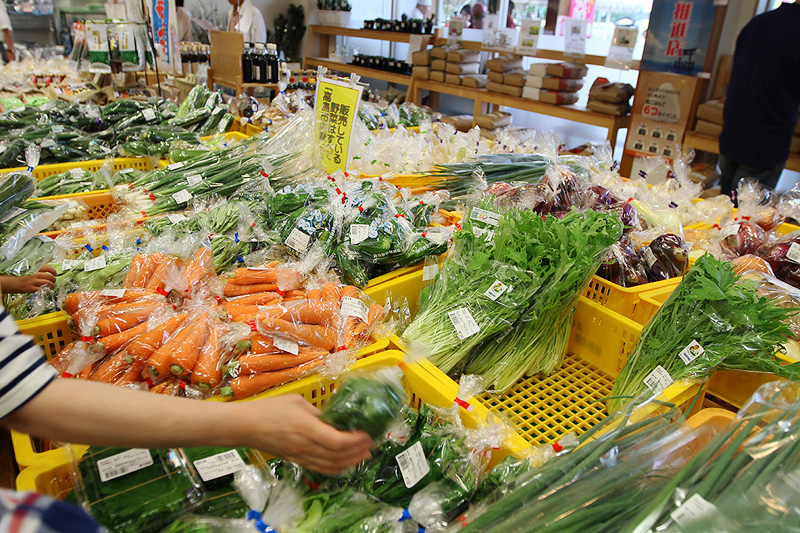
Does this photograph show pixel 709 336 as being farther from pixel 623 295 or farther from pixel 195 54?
pixel 195 54

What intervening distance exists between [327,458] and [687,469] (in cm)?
62

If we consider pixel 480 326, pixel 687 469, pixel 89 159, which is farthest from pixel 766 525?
pixel 89 159

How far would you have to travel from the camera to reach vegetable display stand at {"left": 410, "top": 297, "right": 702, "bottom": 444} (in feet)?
4.73

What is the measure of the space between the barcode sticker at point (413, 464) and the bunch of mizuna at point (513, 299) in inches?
17.3

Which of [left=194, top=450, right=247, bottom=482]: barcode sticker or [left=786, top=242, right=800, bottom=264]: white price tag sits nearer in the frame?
[left=194, top=450, right=247, bottom=482]: barcode sticker

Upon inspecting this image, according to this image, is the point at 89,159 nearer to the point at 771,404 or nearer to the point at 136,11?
the point at 136,11

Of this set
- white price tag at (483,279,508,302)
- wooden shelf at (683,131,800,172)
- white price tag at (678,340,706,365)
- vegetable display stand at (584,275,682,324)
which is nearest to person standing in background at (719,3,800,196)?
wooden shelf at (683,131,800,172)

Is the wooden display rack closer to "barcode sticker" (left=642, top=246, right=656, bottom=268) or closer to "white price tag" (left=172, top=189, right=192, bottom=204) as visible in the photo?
"white price tag" (left=172, top=189, right=192, bottom=204)

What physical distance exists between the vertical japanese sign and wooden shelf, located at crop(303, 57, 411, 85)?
3.78 meters

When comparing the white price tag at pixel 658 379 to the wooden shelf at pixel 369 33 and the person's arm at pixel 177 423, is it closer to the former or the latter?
the person's arm at pixel 177 423

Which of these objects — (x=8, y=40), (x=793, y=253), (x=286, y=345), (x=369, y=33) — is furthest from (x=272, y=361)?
(x=8, y=40)

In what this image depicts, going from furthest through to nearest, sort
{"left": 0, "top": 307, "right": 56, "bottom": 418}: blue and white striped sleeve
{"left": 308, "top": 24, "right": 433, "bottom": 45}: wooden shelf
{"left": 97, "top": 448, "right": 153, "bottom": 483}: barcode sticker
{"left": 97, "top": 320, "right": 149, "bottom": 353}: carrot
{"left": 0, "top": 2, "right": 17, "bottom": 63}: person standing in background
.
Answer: {"left": 0, "top": 2, "right": 17, "bottom": 63}: person standing in background
{"left": 308, "top": 24, "right": 433, "bottom": 45}: wooden shelf
{"left": 97, "top": 320, "right": 149, "bottom": 353}: carrot
{"left": 97, "top": 448, "right": 153, "bottom": 483}: barcode sticker
{"left": 0, "top": 307, "right": 56, "bottom": 418}: blue and white striped sleeve

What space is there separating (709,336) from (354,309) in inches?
40.8

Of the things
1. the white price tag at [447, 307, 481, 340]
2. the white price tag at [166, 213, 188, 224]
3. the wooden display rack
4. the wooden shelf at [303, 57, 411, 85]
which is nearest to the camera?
the white price tag at [447, 307, 481, 340]
